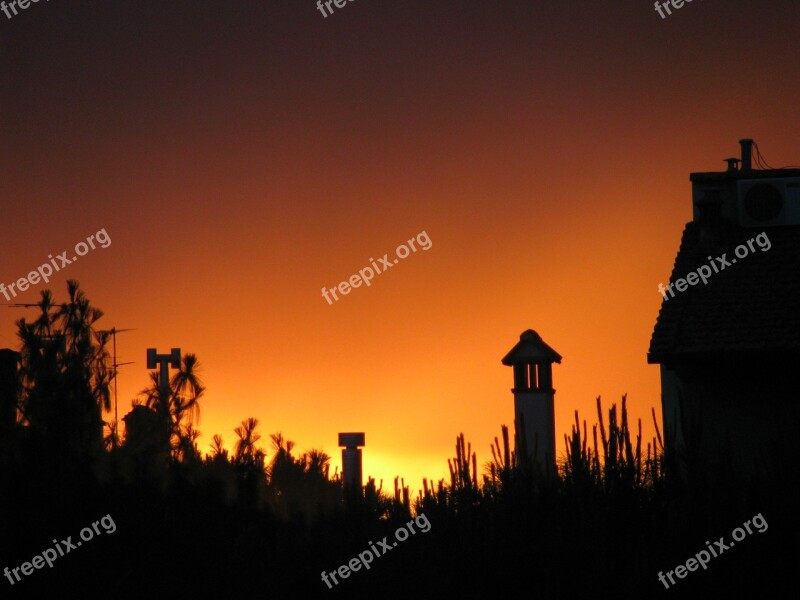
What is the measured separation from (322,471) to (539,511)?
20912 millimetres

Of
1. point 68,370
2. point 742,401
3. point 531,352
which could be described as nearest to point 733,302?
point 742,401

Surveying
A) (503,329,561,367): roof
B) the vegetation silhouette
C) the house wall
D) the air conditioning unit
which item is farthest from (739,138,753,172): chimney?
the vegetation silhouette

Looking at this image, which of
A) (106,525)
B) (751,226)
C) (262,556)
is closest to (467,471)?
(262,556)

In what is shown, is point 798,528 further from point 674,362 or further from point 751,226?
point 751,226

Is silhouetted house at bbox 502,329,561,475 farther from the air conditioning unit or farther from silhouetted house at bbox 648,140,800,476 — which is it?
the air conditioning unit

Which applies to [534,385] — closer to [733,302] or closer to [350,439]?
[733,302]

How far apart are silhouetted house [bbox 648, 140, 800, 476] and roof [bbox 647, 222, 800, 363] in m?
0.02

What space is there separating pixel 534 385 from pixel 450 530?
9.28 m

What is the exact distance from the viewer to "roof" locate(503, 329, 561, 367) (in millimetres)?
26625

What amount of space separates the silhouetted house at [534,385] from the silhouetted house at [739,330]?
→ 2.96 metres

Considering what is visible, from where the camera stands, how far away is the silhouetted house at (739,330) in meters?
22.0

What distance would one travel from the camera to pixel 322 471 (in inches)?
1505

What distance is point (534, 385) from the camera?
1045 inches

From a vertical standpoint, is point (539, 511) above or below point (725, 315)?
below
